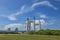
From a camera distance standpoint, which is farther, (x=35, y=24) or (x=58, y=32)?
(x=35, y=24)

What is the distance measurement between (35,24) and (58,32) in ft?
73.5

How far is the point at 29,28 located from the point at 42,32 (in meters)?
23.3

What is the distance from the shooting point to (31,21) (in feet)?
339

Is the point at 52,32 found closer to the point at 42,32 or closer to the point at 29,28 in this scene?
the point at 42,32

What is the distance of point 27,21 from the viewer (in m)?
106

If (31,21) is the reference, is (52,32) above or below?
below

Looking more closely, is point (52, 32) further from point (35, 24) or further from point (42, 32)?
point (35, 24)

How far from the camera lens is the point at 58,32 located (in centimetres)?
8419

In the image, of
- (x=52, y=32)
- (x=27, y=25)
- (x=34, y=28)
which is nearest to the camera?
(x=52, y=32)

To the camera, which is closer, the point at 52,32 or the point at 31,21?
the point at 52,32

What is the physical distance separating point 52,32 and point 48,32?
6.64ft

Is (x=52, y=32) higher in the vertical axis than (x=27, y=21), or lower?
lower

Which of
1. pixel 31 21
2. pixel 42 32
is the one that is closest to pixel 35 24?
pixel 31 21

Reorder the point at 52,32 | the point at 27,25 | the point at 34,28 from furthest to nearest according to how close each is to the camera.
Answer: the point at 27,25, the point at 34,28, the point at 52,32
